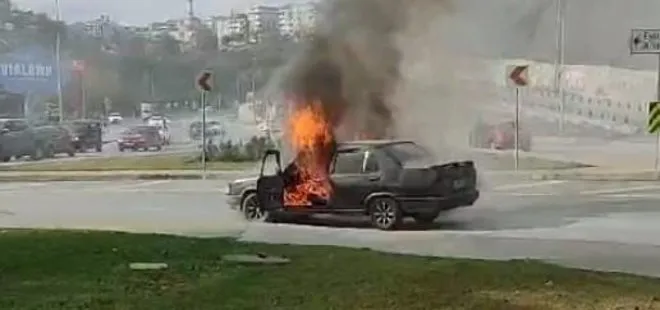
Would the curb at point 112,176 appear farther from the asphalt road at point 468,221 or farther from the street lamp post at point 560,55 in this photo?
the street lamp post at point 560,55

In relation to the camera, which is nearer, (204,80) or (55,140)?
(204,80)

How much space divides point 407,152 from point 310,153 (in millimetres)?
1519

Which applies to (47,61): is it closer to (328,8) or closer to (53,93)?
(53,93)

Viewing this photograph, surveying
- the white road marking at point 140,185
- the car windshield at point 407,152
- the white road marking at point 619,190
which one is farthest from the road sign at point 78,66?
the car windshield at point 407,152

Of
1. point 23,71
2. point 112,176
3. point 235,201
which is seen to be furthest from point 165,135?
point 235,201

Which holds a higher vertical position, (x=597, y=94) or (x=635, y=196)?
(x=597, y=94)

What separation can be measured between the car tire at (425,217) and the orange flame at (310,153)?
1311 mm

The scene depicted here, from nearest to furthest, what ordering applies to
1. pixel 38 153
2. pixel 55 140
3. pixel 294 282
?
pixel 294 282 < pixel 38 153 < pixel 55 140

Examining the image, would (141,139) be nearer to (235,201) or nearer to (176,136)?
(176,136)

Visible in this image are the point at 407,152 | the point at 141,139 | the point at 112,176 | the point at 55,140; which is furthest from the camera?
the point at 141,139

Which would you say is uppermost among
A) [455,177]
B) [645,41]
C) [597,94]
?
[645,41]

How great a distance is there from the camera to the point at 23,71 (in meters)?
46.1

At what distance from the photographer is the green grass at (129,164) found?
3111 centimetres

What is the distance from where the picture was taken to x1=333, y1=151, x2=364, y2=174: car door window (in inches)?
617
